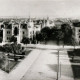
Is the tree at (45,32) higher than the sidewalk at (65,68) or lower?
higher

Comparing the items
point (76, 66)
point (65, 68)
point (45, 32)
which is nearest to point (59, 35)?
point (45, 32)

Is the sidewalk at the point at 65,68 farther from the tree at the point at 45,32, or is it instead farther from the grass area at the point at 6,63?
the grass area at the point at 6,63

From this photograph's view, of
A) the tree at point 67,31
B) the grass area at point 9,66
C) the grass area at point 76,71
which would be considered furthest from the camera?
the tree at point 67,31

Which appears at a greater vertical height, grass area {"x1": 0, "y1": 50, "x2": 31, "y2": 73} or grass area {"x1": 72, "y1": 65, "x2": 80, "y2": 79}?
grass area {"x1": 0, "y1": 50, "x2": 31, "y2": 73}

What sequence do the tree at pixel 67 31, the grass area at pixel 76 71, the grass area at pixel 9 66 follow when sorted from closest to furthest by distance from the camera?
1. the grass area at pixel 76 71
2. the grass area at pixel 9 66
3. the tree at pixel 67 31

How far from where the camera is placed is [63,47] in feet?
25.3

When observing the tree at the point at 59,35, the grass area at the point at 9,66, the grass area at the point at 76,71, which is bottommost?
the grass area at the point at 76,71

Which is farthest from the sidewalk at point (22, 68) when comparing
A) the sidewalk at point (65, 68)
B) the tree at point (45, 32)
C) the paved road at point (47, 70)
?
the sidewalk at point (65, 68)

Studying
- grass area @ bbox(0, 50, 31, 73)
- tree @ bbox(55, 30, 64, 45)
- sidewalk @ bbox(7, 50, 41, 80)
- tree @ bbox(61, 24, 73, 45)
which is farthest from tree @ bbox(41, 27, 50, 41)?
grass area @ bbox(0, 50, 31, 73)

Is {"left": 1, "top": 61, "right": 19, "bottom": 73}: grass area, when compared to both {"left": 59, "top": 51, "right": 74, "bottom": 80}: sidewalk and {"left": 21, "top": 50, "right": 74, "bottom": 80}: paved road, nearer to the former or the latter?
{"left": 21, "top": 50, "right": 74, "bottom": 80}: paved road

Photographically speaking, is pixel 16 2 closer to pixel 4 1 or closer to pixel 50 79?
pixel 4 1

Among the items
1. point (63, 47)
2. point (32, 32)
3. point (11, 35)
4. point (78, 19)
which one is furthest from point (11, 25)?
point (63, 47)

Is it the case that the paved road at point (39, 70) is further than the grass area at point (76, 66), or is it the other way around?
the grass area at point (76, 66)

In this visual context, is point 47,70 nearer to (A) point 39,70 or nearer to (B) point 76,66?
(A) point 39,70
